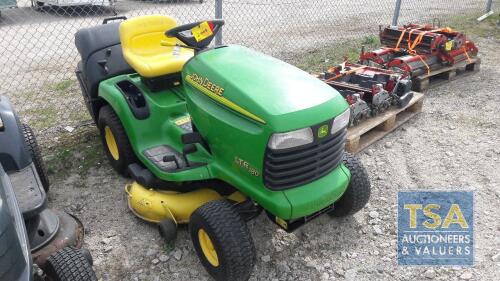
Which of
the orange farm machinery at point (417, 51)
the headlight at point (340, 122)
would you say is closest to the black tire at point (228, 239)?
the headlight at point (340, 122)

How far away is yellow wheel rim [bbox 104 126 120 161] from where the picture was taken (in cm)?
344

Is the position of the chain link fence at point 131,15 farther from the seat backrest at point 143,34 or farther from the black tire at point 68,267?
the black tire at point 68,267

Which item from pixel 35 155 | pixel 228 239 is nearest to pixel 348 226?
pixel 228 239

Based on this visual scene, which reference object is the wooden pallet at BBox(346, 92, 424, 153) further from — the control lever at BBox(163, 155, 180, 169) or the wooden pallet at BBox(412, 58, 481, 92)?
the control lever at BBox(163, 155, 180, 169)

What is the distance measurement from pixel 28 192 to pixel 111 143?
1.21 meters

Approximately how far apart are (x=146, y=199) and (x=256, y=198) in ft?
2.76

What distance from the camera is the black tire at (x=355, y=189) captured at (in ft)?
9.17

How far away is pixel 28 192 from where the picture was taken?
234 cm

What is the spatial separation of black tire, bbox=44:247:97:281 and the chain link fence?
2.40 metres

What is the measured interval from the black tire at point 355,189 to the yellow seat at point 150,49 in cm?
133

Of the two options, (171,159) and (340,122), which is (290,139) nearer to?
(340,122)

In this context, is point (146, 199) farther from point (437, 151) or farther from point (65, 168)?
point (437, 151)

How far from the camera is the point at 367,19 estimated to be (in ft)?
31.9

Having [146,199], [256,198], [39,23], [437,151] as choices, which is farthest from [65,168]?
[39,23]
